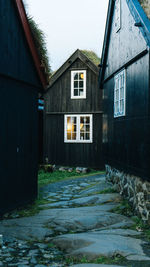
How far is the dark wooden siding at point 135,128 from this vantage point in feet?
24.7

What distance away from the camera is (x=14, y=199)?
→ 8.61 meters

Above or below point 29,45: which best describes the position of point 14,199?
below

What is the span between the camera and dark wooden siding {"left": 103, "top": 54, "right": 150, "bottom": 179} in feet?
→ 24.7

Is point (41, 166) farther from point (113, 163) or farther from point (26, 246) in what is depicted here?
point (26, 246)

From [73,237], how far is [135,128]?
3.30 m

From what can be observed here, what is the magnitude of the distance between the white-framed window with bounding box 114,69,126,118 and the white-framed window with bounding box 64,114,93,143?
798 cm

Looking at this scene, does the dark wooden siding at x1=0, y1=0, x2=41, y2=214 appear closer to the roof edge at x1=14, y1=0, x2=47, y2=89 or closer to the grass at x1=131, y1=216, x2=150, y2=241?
the roof edge at x1=14, y1=0, x2=47, y2=89

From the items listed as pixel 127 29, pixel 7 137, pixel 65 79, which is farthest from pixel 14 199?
pixel 65 79

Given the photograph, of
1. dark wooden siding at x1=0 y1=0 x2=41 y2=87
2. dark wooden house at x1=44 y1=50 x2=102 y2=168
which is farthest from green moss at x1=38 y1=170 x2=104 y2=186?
dark wooden siding at x1=0 y1=0 x2=41 y2=87

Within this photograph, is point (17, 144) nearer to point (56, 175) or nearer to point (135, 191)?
point (135, 191)

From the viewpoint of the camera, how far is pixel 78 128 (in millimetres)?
19234

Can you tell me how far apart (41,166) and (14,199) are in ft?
34.3

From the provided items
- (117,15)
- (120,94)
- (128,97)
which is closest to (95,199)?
(128,97)

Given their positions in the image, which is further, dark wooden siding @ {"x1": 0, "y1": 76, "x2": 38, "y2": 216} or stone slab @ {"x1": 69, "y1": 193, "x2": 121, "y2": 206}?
stone slab @ {"x1": 69, "y1": 193, "x2": 121, "y2": 206}
